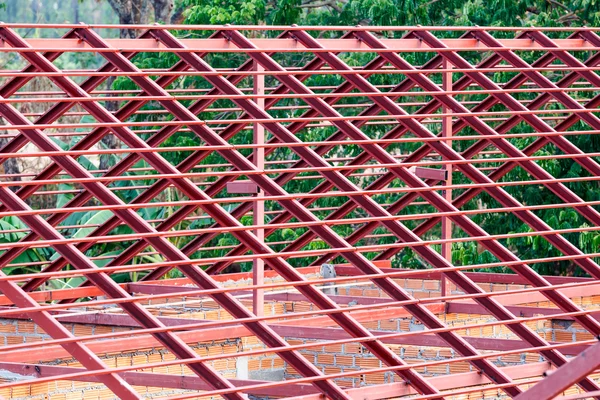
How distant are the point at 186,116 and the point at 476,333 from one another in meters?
4.30

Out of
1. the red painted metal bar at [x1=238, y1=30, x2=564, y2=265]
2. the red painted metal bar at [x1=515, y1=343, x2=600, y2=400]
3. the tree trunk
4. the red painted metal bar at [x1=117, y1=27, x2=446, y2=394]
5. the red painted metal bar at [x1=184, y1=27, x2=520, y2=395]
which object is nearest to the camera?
the red painted metal bar at [x1=515, y1=343, x2=600, y2=400]

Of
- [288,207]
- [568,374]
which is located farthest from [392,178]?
[568,374]

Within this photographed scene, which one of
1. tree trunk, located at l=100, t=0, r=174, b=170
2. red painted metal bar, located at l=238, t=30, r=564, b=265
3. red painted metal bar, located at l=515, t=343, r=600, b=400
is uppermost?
tree trunk, located at l=100, t=0, r=174, b=170

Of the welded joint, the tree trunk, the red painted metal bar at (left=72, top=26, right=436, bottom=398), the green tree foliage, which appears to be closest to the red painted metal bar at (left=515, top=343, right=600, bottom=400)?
the red painted metal bar at (left=72, top=26, right=436, bottom=398)

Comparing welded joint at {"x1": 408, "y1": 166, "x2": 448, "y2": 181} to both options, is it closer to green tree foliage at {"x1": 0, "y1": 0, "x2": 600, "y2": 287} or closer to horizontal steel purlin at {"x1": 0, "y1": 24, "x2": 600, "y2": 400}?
horizontal steel purlin at {"x1": 0, "y1": 24, "x2": 600, "y2": 400}

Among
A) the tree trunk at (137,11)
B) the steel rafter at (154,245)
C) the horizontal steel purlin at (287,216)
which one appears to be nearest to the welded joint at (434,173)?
the horizontal steel purlin at (287,216)

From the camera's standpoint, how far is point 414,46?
20.1ft

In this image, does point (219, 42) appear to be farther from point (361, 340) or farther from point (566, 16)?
point (566, 16)

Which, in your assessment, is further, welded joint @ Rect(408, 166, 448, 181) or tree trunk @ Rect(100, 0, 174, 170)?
tree trunk @ Rect(100, 0, 174, 170)

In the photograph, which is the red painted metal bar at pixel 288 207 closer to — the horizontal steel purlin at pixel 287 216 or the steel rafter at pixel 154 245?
the horizontal steel purlin at pixel 287 216

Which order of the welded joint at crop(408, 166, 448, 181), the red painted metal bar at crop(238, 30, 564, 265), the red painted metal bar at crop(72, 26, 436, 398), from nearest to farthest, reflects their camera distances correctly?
the red painted metal bar at crop(72, 26, 436, 398) → the red painted metal bar at crop(238, 30, 564, 265) → the welded joint at crop(408, 166, 448, 181)

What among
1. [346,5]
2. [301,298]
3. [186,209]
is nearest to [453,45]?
[186,209]

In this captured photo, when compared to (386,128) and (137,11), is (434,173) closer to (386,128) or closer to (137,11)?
(386,128)

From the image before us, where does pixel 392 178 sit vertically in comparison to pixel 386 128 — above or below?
below
